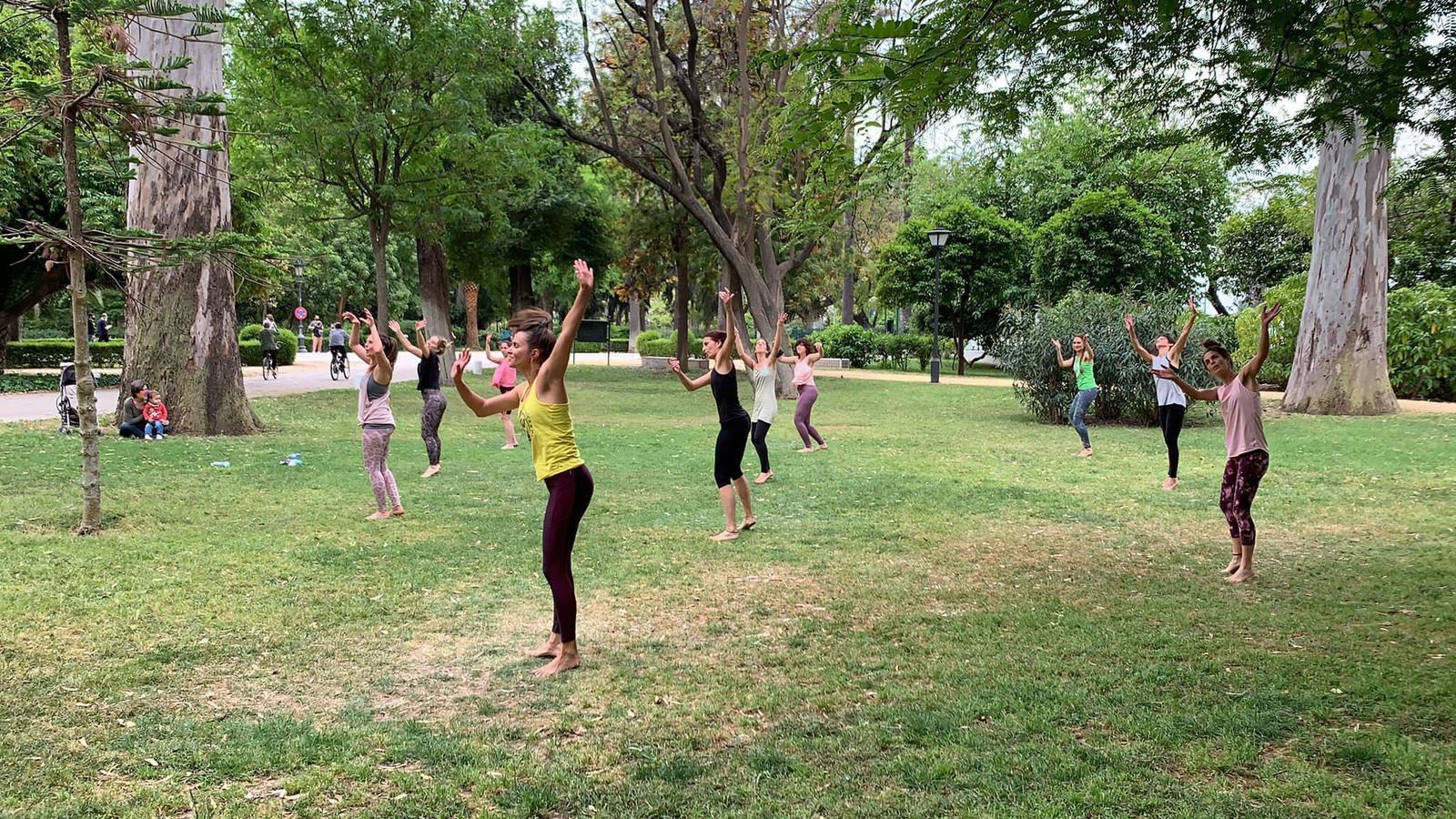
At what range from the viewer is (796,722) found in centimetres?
423

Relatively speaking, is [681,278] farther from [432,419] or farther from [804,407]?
[432,419]

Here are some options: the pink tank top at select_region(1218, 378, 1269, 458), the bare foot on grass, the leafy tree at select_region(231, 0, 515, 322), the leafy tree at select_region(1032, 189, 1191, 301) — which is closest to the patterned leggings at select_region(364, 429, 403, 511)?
the bare foot on grass

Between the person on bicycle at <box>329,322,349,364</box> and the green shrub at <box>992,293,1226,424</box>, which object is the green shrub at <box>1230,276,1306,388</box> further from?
the person on bicycle at <box>329,322,349,364</box>

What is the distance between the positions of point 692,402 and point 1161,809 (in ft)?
66.2

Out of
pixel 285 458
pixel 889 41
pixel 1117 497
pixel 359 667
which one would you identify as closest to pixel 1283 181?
pixel 1117 497

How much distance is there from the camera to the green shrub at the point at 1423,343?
70.6 feet

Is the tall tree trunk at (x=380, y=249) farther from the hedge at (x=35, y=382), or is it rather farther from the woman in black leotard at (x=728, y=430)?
the woman in black leotard at (x=728, y=430)

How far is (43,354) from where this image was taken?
30453 millimetres

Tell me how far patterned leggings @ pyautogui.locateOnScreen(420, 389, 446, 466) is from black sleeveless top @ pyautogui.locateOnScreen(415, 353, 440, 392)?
6cm

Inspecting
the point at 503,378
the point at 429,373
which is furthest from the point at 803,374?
the point at 429,373

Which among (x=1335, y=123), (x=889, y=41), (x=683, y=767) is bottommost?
(x=683, y=767)

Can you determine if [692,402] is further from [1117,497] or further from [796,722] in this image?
[796,722]

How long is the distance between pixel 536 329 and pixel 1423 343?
77.6 ft

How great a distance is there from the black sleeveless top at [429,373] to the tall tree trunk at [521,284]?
18692mm
